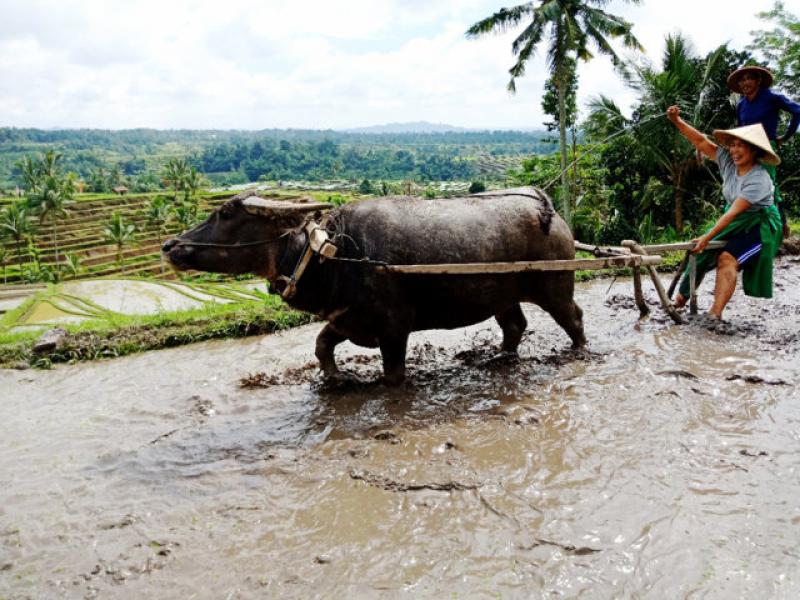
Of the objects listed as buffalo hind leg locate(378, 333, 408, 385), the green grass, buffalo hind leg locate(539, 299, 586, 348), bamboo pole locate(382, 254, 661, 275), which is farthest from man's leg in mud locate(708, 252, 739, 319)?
the green grass

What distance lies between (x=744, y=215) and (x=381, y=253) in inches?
142

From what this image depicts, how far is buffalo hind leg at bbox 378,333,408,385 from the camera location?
4.55 metres

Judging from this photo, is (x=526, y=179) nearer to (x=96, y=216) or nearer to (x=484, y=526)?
(x=484, y=526)

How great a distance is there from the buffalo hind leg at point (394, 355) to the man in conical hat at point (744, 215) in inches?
122

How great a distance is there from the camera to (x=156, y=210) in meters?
50.4

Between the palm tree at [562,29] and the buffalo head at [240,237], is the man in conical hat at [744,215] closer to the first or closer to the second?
the buffalo head at [240,237]

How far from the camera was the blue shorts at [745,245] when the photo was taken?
219 inches

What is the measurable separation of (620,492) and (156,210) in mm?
52836

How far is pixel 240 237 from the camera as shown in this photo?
14.4ft

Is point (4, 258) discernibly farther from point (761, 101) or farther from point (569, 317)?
point (761, 101)

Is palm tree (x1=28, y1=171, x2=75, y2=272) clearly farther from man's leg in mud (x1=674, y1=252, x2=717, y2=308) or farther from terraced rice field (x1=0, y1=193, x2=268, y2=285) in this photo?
man's leg in mud (x1=674, y1=252, x2=717, y2=308)

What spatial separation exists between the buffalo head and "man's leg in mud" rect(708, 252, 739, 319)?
391 cm

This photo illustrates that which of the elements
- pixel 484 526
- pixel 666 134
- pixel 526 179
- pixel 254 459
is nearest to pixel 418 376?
pixel 254 459

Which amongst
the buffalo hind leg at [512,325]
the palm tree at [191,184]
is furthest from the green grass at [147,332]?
the palm tree at [191,184]
